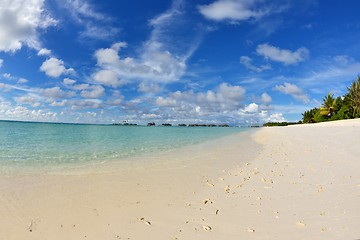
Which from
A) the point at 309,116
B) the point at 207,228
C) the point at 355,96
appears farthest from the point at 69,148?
the point at 309,116

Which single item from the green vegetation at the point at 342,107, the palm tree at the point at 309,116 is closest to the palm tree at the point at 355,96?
the green vegetation at the point at 342,107

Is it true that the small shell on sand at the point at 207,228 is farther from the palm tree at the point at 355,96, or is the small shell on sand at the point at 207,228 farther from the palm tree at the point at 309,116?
the palm tree at the point at 309,116

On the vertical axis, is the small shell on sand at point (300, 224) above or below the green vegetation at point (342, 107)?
below

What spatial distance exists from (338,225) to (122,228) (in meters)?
3.82

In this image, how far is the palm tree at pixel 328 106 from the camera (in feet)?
237

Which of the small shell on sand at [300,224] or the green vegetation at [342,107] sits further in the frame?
the green vegetation at [342,107]

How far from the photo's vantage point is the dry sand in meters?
4.46

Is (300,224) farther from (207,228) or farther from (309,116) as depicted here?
(309,116)

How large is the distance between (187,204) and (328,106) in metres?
80.4

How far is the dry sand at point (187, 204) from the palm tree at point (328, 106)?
73.1m

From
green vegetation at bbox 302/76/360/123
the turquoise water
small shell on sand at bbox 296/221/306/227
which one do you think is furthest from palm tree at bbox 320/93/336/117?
small shell on sand at bbox 296/221/306/227

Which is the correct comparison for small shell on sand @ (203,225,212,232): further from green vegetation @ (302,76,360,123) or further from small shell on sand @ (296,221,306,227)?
green vegetation @ (302,76,360,123)

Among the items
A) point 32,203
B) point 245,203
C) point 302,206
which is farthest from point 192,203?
point 32,203

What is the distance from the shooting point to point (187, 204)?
6039 mm
